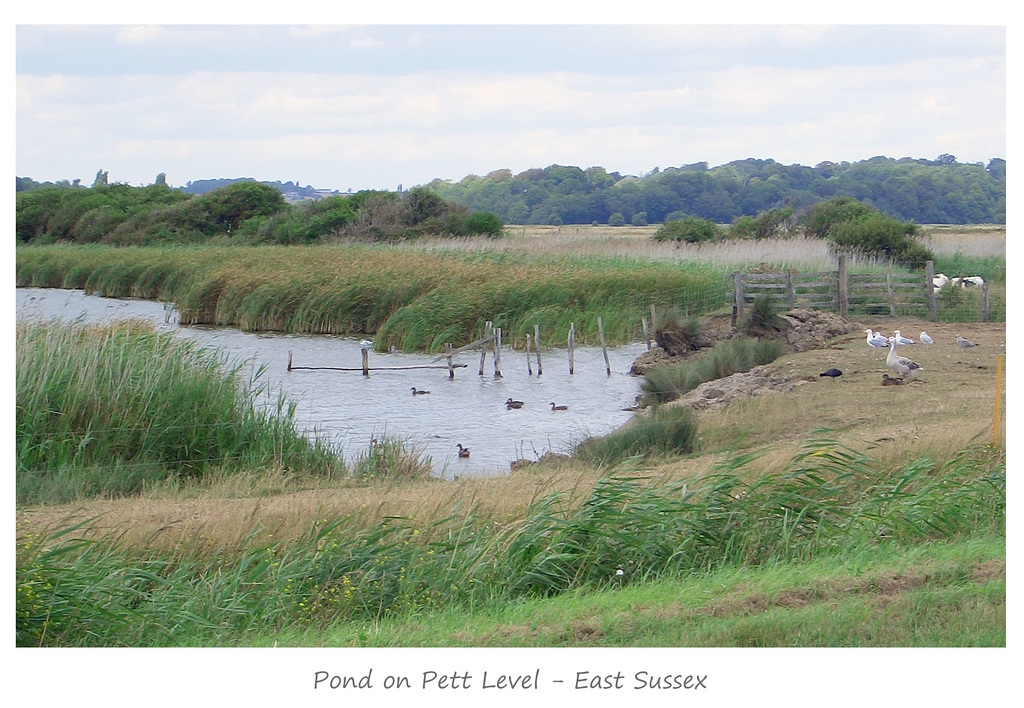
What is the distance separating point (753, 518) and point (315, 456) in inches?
232

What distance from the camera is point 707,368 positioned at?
1831 cm

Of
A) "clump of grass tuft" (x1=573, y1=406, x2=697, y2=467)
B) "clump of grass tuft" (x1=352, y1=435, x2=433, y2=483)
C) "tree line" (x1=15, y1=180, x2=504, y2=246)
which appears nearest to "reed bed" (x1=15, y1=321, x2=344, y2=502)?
"clump of grass tuft" (x1=352, y1=435, x2=433, y2=483)

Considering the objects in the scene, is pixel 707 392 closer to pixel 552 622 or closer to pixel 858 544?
pixel 858 544

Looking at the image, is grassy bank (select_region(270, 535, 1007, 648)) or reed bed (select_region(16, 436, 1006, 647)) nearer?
grassy bank (select_region(270, 535, 1007, 648))

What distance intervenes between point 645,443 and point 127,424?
19.2 feet

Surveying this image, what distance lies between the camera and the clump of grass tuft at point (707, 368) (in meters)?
17.5

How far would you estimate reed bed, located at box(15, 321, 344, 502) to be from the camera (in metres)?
9.53

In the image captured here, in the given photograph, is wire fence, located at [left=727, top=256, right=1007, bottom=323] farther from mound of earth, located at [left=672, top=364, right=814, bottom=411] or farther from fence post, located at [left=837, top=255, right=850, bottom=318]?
mound of earth, located at [left=672, top=364, right=814, bottom=411]

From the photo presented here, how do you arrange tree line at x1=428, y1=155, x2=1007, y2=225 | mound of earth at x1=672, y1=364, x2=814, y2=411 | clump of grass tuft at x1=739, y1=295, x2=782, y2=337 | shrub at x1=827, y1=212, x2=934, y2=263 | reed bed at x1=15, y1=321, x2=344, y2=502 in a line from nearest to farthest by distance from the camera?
reed bed at x1=15, y1=321, x2=344, y2=502 → mound of earth at x1=672, y1=364, x2=814, y2=411 → clump of grass tuft at x1=739, y1=295, x2=782, y2=337 → shrub at x1=827, y1=212, x2=934, y2=263 → tree line at x1=428, y1=155, x2=1007, y2=225

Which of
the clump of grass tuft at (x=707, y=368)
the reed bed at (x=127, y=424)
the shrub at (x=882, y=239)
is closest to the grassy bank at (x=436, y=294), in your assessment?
the clump of grass tuft at (x=707, y=368)

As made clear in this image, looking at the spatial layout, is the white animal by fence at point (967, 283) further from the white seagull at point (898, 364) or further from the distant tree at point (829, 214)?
the white seagull at point (898, 364)

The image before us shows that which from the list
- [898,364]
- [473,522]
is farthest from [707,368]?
[473,522]

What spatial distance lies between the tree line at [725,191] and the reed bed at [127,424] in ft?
115

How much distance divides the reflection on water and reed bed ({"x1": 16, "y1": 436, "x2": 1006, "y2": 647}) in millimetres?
4324
